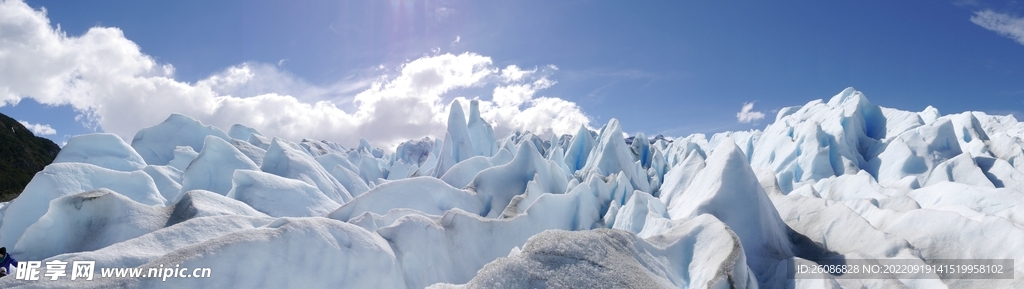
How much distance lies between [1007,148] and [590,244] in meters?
21.3

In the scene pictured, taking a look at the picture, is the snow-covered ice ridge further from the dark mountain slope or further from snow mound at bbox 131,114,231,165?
the dark mountain slope

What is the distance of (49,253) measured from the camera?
20.7 ft

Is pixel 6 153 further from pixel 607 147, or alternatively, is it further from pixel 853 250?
pixel 853 250

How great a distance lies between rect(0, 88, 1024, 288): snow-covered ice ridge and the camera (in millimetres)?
4000

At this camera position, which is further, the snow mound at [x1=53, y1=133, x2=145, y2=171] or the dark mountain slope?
the dark mountain slope

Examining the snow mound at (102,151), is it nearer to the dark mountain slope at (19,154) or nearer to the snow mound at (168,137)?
the snow mound at (168,137)

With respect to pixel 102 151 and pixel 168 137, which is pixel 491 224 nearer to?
pixel 102 151

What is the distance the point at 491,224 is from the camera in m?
7.34

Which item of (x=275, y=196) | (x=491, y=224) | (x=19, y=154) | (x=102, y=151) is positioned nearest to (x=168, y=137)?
(x=102, y=151)

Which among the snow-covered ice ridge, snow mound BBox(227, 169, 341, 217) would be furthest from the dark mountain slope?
snow mound BBox(227, 169, 341, 217)

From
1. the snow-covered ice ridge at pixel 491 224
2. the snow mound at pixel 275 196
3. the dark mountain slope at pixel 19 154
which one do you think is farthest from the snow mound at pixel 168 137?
the dark mountain slope at pixel 19 154

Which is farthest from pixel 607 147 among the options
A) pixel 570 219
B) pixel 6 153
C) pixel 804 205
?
pixel 6 153

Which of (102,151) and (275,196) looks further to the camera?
(102,151)

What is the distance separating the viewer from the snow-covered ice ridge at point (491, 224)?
A: 13.1ft
